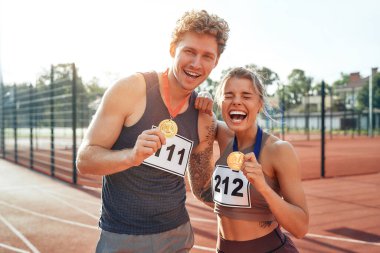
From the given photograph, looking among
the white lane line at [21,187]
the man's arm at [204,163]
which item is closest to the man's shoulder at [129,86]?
the man's arm at [204,163]

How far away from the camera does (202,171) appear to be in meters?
2.76

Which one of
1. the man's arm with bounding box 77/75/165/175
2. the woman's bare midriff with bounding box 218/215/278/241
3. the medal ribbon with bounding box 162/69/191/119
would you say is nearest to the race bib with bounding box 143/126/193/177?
the medal ribbon with bounding box 162/69/191/119

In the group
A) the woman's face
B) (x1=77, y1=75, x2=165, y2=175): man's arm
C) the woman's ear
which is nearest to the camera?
(x1=77, y1=75, x2=165, y2=175): man's arm

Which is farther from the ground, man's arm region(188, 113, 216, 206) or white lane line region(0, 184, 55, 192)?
man's arm region(188, 113, 216, 206)

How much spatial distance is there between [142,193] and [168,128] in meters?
0.38

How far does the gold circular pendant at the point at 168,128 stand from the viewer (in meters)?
2.12

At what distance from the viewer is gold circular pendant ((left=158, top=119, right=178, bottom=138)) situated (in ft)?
6.95

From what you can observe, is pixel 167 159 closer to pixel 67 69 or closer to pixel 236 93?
pixel 236 93

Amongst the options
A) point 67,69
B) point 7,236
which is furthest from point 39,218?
point 67,69

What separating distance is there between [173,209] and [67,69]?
8893 mm

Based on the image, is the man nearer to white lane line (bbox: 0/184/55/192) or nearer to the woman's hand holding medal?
the woman's hand holding medal

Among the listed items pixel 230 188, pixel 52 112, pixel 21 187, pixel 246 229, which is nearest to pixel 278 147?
pixel 230 188

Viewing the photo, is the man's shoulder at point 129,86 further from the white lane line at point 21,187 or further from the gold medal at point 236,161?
the white lane line at point 21,187

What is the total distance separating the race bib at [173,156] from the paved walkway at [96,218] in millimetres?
2629
